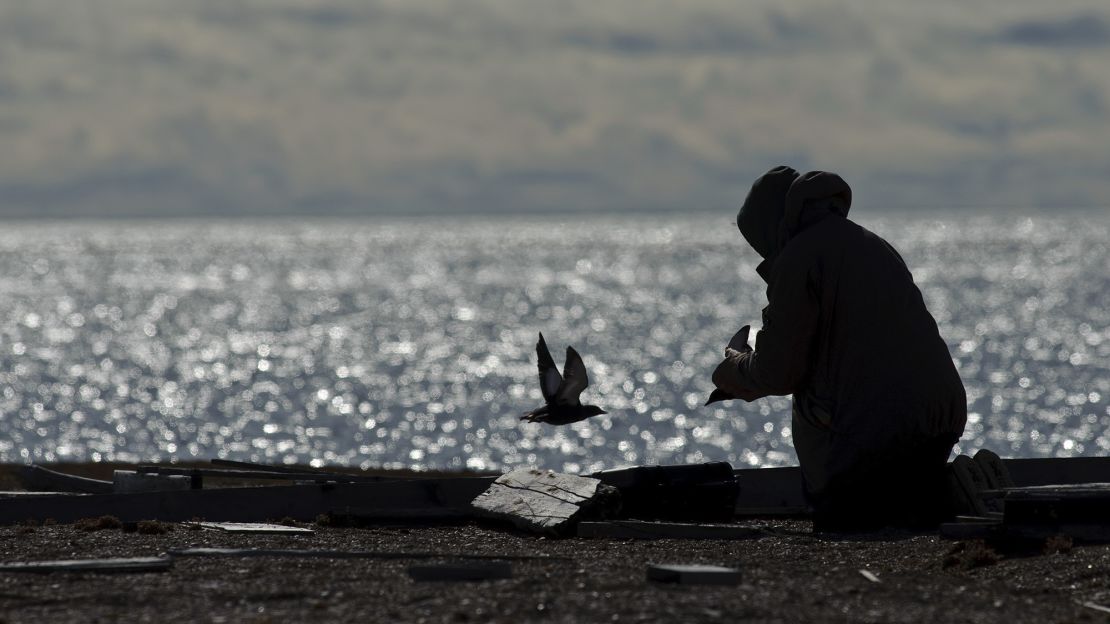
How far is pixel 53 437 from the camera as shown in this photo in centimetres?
4162

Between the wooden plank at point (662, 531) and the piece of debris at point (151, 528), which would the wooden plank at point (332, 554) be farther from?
the wooden plank at point (662, 531)

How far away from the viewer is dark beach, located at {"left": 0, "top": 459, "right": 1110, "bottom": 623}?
701 cm

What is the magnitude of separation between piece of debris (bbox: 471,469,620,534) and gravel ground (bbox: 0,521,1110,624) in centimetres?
68

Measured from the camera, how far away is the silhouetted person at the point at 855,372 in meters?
10.0

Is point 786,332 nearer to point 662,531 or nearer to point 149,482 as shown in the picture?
point 662,531

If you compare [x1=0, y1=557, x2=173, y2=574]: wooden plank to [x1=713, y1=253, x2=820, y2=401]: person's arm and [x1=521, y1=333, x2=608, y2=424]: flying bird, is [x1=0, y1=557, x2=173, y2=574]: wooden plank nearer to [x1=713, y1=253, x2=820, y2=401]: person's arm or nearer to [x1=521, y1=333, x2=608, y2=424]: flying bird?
[x1=521, y1=333, x2=608, y2=424]: flying bird

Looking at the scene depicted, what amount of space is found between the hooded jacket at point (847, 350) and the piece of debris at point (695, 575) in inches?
105

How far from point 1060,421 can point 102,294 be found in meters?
124

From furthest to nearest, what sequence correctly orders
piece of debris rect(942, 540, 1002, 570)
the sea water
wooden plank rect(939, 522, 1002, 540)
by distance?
the sea water < wooden plank rect(939, 522, 1002, 540) < piece of debris rect(942, 540, 1002, 570)

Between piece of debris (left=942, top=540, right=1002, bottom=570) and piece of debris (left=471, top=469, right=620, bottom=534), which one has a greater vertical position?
piece of debris (left=471, top=469, right=620, bottom=534)

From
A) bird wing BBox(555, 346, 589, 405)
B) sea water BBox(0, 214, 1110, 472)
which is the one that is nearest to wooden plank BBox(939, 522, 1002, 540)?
bird wing BBox(555, 346, 589, 405)

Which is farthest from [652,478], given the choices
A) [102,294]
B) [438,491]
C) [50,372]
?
[102,294]

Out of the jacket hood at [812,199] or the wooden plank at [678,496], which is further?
the wooden plank at [678,496]

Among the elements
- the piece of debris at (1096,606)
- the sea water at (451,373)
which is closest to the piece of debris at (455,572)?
the piece of debris at (1096,606)
